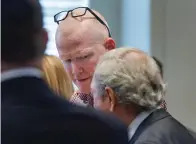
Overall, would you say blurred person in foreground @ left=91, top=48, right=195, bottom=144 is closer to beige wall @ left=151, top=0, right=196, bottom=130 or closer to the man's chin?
the man's chin

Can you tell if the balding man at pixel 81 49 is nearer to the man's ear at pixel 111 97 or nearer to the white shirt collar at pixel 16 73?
the man's ear at pixel 111 97

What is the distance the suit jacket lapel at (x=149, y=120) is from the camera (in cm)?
151

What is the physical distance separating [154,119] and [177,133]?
99 millimetres

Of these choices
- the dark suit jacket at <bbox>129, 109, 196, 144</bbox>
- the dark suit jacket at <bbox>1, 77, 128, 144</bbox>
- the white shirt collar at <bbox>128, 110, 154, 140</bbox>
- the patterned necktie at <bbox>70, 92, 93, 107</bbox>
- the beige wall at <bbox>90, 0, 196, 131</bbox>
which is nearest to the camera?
the dark suit jacket at <bbox>1, 77, 128, 144</bbox>

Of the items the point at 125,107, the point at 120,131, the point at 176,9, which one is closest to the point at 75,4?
the point at 176,9

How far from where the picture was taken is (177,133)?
1477 mm

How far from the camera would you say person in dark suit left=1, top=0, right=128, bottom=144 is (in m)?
0.80

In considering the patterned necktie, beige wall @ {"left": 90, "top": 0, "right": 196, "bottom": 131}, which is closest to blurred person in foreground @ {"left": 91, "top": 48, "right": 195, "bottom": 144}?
the patterned necktie

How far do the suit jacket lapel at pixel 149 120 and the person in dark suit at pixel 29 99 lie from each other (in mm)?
681

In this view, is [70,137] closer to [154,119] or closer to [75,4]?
[154,119]

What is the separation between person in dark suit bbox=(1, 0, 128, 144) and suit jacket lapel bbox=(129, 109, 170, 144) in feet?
2.23

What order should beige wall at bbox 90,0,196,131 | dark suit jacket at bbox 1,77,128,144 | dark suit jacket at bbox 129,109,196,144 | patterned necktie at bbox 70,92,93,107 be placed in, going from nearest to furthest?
dark suit jacket at bbox 1,77,128,144 → dark suit jacket at bbox 129,109,196,144 → patterned necktie at bbox 70,92,93,107 → beige wall at bbox 90,0,196,131

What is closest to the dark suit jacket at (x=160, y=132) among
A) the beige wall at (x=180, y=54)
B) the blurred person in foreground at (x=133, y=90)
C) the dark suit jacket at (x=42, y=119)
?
the blurred person in foreground at (x=133, y=90)

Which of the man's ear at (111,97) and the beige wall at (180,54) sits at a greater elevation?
the man's ear at (111,97)
